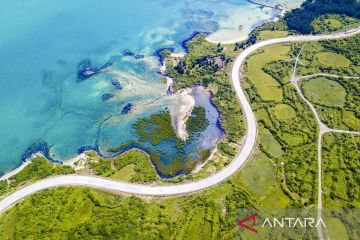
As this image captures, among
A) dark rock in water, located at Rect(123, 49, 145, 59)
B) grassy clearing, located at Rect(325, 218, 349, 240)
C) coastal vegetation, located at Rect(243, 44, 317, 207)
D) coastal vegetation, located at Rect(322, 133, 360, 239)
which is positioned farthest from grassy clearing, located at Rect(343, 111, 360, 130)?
dark rock in water, located at Rect(123, 49, 145, 59)

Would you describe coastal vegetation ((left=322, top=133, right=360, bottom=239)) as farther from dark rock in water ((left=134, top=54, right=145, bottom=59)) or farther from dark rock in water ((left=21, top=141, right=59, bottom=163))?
dark rock in water ((left=21, top=141, right=59, bottom=163))

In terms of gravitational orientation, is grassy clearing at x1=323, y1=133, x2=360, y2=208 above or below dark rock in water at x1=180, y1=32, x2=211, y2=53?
below

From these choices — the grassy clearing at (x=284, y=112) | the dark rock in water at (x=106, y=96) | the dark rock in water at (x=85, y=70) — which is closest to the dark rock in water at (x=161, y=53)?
the dark rock in water at (x=85, y=70)

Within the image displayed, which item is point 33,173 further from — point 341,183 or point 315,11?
point 315,11

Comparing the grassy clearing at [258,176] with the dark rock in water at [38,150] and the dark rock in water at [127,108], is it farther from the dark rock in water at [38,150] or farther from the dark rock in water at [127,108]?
the dark rock in water at [38,150]

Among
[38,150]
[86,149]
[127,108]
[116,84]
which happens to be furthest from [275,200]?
[38,150]

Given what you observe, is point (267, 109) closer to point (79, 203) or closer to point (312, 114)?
point (312, 114)
